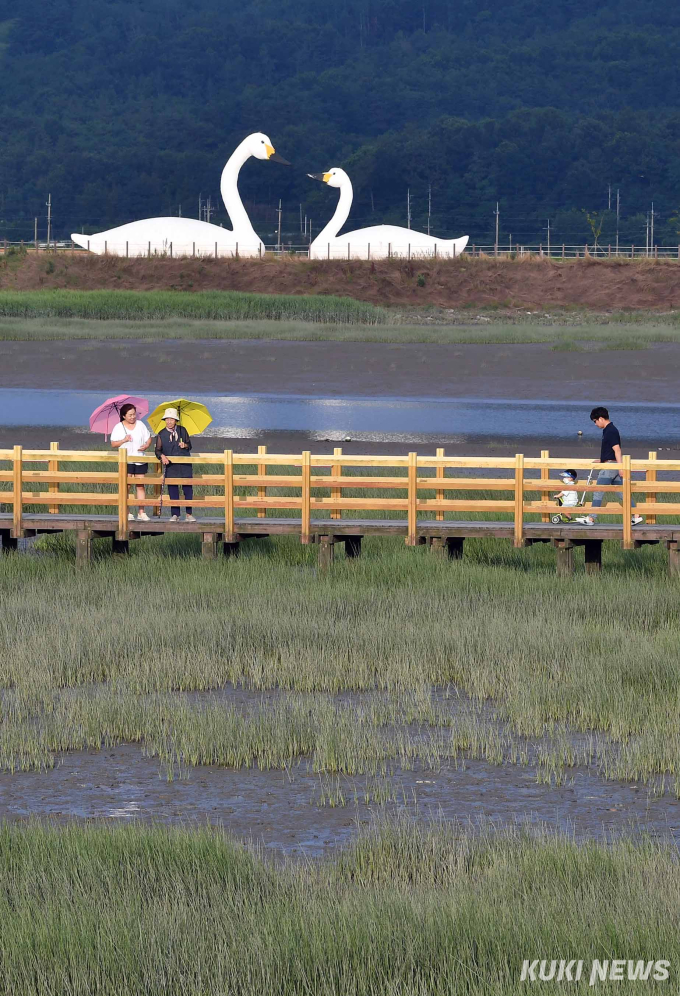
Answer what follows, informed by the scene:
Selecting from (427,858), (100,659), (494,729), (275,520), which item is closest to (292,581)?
(275,520)

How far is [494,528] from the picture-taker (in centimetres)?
1783

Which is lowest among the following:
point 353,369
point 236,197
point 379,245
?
point 353,369

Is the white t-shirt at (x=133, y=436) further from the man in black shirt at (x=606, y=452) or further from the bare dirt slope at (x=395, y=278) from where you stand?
the bare dirt slope at (x=395, y=278)

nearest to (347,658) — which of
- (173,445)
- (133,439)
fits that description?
(173,445)

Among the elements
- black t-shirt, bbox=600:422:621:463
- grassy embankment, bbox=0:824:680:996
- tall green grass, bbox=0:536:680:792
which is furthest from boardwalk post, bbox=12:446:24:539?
grassy embankment, bbox=0:824:680:996

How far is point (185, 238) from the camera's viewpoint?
91625 mm

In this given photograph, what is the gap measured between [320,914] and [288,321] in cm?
5968

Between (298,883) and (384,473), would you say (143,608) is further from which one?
(384,473)

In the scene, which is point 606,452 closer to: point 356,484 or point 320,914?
point 356,484

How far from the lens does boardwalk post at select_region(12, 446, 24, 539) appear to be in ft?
60.0

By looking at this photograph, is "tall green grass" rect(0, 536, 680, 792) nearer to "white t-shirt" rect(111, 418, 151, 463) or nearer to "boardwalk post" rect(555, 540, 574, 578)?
"boardwalk post" rect(555, 540, 574, 578)

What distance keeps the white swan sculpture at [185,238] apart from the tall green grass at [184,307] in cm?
1435

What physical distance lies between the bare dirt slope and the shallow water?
4379 centimetres

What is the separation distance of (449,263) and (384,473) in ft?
208
